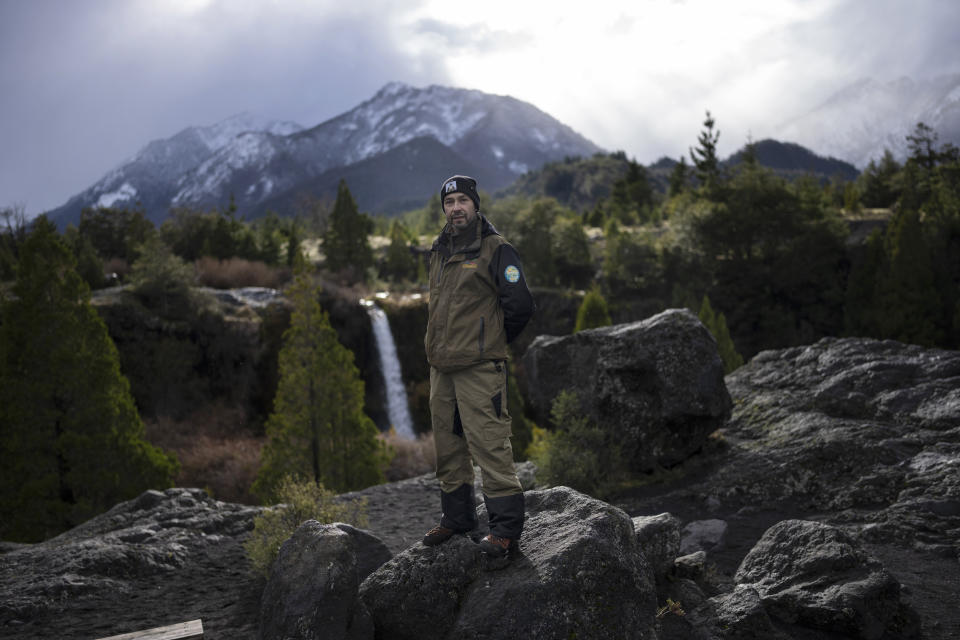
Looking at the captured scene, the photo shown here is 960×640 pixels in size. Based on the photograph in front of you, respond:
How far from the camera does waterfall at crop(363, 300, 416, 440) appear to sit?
30453 millimetres

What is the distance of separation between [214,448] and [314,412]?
1113 cm

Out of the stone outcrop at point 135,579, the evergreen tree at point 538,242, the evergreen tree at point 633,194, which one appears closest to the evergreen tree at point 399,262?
the evergreen tree at point 538,242

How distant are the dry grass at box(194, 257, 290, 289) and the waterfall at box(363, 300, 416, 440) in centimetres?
713

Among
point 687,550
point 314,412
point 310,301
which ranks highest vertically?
point 310,301

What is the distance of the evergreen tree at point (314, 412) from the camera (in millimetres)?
13367

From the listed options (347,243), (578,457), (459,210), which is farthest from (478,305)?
(347,243)

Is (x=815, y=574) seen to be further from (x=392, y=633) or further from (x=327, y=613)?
(x=327, y=613)

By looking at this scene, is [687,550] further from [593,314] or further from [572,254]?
[572,254]

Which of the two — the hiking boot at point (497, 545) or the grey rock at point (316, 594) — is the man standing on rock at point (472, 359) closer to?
the hiking boot at point (497, 545)

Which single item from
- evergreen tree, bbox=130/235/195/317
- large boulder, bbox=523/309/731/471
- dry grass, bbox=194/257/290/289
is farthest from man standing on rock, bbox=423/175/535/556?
dry grass, bbox=194/257/290/289

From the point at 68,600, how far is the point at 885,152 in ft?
231

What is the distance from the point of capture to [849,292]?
34750 mm

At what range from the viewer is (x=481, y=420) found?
404 cm

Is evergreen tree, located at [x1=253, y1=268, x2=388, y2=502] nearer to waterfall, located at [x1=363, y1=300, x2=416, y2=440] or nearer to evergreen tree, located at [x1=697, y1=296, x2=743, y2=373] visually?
evergreen tree, located at [x1=697, y1=296, x2=743, y2=373]
